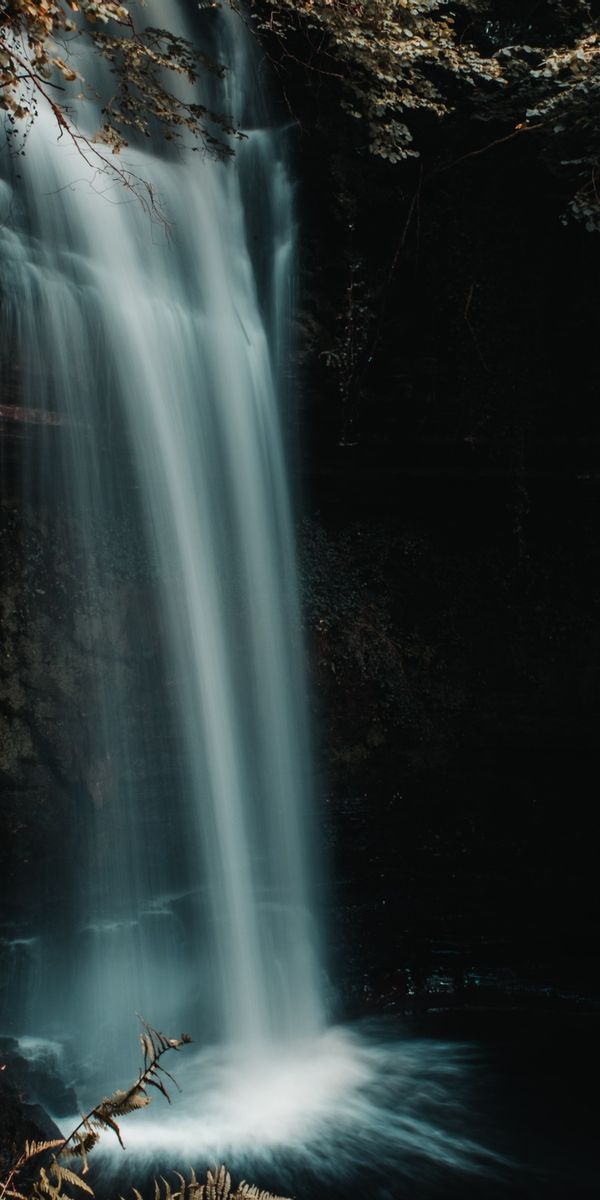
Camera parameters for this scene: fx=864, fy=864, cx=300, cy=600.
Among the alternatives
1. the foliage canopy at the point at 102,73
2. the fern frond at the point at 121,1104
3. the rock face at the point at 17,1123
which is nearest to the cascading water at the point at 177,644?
the foliage canopy at the point at 102,73

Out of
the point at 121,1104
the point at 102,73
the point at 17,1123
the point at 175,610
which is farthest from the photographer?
the point at 102,73

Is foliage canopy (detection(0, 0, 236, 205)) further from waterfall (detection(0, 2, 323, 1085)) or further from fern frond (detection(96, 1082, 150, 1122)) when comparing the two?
fern frond (detection(96, 1082, 150, 1122))

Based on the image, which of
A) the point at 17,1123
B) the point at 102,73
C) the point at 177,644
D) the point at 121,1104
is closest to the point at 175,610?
the point at 177,644

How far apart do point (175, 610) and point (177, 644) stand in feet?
0.93

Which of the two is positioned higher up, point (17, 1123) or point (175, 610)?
point (175, 610)

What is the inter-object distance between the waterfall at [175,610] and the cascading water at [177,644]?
0.06ft

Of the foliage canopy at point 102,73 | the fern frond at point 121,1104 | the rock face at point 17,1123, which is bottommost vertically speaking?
the rock face at point 17,1123

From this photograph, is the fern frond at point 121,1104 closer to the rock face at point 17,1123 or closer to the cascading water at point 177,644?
the rock face at point 17,1123

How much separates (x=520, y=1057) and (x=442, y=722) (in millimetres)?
2773

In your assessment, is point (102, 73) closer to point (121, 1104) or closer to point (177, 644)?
point (177, 644)

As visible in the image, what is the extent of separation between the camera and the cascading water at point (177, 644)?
645 centimetres

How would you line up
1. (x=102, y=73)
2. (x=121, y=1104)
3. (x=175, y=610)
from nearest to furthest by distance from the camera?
(x=121, y=1104) < (x=175, y=610) < (x=102, y=73)

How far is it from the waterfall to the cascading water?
0.02m

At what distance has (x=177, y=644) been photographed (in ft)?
23.6
